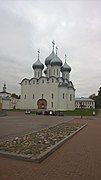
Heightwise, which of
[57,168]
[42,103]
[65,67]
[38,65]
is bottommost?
[57,168]

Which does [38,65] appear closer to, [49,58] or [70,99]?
[49,58]

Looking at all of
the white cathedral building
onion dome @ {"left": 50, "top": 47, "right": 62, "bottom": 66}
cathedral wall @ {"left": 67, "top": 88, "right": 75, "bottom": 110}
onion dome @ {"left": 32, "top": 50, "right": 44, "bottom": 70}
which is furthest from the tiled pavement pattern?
onion dome @ {"left": 32, "top": 50, "right": 44, "bottom": 70}

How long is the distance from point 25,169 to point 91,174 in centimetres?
176

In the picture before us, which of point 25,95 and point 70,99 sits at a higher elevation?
point 25,95

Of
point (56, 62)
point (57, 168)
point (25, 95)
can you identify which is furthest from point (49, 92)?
point (57, 168)

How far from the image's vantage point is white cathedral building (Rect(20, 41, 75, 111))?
76.9 metres

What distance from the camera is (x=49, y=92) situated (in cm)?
7725

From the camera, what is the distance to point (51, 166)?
7422mm

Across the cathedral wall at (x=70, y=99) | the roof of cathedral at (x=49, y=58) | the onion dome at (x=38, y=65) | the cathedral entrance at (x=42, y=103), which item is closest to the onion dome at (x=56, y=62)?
the roof of cathedral at (x=49, y=58)

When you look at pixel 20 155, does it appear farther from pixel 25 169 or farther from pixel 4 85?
pixel 4 85

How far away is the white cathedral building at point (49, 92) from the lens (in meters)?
76.9

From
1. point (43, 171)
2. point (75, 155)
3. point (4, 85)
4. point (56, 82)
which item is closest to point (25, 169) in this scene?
point (43, 171)

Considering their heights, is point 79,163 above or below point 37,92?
below

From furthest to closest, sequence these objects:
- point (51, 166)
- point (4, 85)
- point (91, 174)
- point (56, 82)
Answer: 1. point (4, 85)
2. point (56, 82)
3. point (51, 166)
4. point (91, 174)
